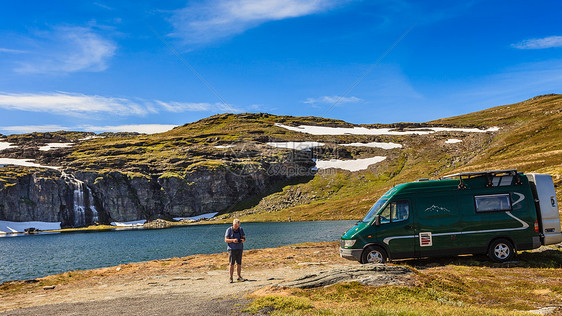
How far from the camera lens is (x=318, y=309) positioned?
1044cm

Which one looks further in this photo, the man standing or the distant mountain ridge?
the distant mountain ridge

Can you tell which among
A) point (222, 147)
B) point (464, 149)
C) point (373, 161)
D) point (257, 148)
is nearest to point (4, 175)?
point (222, 147)

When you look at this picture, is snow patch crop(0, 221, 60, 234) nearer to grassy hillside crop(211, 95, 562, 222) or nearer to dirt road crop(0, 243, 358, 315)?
grassy hillside crop(211, 95, 562, 222)

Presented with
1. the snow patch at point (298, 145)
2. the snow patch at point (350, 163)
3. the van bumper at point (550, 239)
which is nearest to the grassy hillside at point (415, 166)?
the snow patch at point (350, 163)

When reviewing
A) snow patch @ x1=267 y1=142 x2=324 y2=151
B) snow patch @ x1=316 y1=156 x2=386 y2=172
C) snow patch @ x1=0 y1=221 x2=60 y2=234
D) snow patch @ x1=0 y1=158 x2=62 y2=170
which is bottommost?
snow patch @ x1=0 y1=221 x2=60 y2=234

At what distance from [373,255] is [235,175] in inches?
6211

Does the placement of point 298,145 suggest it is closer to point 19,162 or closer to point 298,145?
point 298,145

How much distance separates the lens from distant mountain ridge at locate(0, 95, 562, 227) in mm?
137250

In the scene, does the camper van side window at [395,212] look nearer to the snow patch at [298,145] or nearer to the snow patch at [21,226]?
the snow patch at [21,226]

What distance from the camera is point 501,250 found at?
18609 millimetres

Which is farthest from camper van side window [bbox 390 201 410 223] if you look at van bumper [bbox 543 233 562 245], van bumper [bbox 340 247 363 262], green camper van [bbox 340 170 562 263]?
van bumper [bbox 543 233 562 245]

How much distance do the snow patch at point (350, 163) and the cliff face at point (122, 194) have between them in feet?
72.9

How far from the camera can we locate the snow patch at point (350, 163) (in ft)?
533

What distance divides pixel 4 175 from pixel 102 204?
1692 inches
